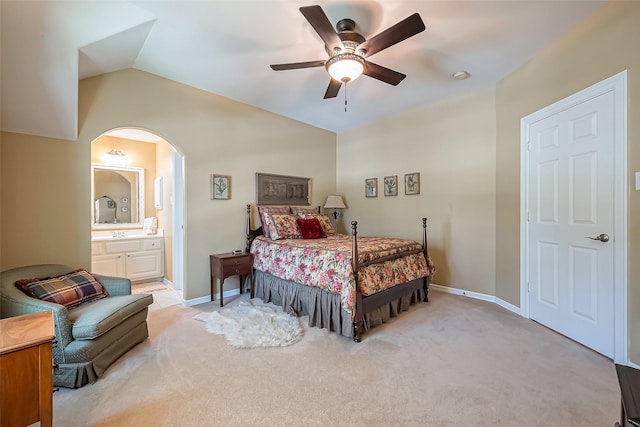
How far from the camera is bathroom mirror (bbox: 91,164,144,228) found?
14.5 feet

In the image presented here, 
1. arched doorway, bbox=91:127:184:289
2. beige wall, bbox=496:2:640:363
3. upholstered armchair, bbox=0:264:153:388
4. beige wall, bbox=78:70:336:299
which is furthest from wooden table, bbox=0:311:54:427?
beige wall, bbox=496:2:640:363

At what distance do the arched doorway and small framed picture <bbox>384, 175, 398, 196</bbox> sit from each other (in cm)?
323

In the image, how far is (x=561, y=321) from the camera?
2557 millimetres

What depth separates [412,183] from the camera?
428cm

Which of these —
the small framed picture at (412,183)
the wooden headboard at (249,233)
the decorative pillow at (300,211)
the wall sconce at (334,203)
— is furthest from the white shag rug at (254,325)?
the small framed picture at (412,183)

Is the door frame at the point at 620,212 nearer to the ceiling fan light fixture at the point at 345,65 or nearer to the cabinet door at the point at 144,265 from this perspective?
the ceiling fan light fixture at the point at 345,65

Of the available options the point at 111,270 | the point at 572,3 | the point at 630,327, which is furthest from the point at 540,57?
the point at 111,270

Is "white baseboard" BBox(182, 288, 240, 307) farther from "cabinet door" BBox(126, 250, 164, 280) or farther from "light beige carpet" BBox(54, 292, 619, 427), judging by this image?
"cabinet door" BBox(126, 250, 164, 280)

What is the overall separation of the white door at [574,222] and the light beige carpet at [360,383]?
26cm

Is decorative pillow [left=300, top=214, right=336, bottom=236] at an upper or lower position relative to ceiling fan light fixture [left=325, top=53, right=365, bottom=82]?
lower

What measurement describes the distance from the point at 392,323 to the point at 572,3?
3159 millimetres

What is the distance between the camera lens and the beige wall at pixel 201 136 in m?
2.90

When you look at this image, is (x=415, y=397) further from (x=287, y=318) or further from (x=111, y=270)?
(x=111, y=270)

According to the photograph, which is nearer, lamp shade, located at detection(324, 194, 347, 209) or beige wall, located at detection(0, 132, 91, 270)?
beige wall, located at detection(0, 132, 91, 270)
